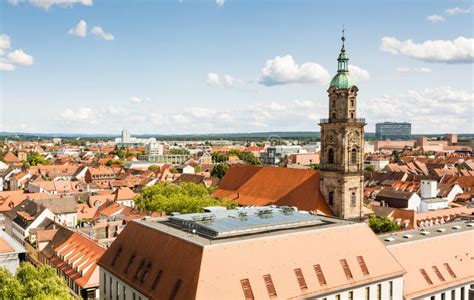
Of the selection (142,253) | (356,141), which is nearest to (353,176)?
(356,141)

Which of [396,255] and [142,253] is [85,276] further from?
[396,255]

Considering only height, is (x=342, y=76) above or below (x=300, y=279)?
above

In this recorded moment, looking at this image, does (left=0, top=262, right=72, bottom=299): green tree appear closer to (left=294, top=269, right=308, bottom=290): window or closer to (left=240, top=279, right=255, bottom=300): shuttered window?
(left=240, top=279, right=255, bottom=300): shuttered window

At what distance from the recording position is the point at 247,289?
37125 mm

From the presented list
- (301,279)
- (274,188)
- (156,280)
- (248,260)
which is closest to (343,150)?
(274,188)

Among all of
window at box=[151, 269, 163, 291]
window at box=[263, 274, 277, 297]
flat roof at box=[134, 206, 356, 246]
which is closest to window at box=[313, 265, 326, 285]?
flat roof at box=[134, 206, 356, 246]

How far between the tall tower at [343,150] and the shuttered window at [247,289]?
36901mm

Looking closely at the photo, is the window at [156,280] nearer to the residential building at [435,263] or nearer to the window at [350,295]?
the window at [350,295]

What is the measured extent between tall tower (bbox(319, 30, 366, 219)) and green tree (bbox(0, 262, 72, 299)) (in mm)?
43356

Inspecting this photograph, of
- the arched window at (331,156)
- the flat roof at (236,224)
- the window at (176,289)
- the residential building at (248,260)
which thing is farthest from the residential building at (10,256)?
the arched window at (331,156)

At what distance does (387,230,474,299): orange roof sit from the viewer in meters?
48.6

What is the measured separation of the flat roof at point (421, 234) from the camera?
54031 millimetres

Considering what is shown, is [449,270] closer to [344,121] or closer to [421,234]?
[421,234]

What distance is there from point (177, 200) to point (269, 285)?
44359 millimetres
